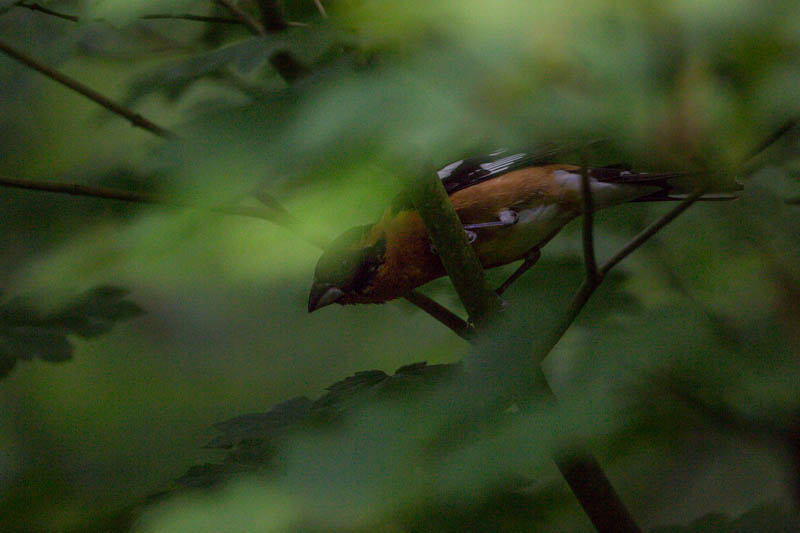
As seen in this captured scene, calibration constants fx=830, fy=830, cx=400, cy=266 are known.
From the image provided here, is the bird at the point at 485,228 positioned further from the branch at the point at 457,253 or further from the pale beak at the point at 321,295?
the branch at the point at 457,253

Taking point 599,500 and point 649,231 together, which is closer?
point 649,231

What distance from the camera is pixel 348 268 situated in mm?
1908

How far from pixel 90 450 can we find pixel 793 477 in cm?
257

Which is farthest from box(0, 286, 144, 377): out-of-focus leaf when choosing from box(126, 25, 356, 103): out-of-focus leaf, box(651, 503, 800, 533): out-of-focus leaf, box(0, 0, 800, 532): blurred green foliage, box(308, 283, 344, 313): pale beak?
box(651, 503, 800, 533): out-of-focus leaf

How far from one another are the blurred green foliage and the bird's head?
69mm

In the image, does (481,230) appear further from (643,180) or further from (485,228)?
(643,180)

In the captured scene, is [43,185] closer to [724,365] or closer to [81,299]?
[81,299]

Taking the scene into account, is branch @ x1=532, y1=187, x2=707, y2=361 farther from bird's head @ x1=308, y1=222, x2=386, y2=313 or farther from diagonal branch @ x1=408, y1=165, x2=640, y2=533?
bird's head @ x1=308, y1=222, x2=386, y2=313

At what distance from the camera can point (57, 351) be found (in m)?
1.74

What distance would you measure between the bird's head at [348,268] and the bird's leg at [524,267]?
30cm

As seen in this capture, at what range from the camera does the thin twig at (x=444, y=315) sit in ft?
5.19

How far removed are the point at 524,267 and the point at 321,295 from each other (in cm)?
47

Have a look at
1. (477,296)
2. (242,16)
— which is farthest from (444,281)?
(242,16)

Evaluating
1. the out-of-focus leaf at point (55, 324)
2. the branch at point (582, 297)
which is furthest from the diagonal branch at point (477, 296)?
the out-of-focus leaf at point (55, 324)
